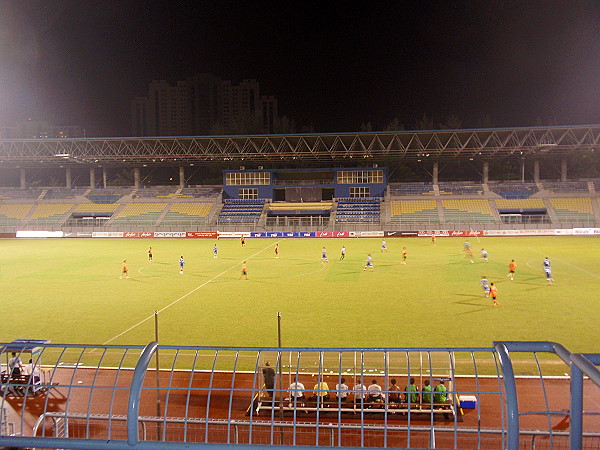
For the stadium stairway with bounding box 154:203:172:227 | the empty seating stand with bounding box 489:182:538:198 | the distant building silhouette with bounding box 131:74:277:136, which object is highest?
the distant building silhouette with bounding box 131:74:277:136

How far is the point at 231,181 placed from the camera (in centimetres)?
7175

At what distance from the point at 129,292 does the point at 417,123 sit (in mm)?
80852

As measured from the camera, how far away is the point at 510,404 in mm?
3213

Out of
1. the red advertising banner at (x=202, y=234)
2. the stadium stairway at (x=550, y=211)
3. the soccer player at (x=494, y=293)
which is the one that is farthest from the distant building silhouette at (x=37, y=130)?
the soccer player at (x=494, y=293)

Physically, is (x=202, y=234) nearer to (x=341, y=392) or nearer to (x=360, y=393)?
(x=360, y=393)

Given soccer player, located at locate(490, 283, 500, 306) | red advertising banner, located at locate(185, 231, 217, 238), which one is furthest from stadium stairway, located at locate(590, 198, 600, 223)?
red advertising banner, located at locate(185, 231, 217, 238)

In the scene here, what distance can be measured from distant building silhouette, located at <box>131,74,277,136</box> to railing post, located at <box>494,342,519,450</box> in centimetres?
14888

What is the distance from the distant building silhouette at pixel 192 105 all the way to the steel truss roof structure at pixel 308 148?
78.6 metres

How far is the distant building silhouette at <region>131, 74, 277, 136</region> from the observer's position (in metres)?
151

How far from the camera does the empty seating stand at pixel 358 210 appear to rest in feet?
206

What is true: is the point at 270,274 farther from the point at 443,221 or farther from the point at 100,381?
the point at 443,221

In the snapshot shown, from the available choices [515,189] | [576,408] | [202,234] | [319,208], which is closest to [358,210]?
[319,208]

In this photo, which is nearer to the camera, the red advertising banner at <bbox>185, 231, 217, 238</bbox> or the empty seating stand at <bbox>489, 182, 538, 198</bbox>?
the red advertising banner at <bbox>185, 231, 217, 238</bbox>

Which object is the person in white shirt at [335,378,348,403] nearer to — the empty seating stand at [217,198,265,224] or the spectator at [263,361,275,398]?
the spectator at [263,361,275,398]
